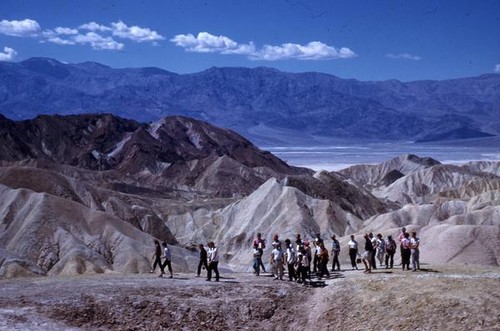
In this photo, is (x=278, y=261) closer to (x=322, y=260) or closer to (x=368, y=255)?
(x=322, y=260)

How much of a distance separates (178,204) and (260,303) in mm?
66820

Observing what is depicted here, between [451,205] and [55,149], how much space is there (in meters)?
91.0

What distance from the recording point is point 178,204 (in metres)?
91.4

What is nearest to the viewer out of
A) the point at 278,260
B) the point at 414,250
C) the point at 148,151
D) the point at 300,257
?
the point at 300,257

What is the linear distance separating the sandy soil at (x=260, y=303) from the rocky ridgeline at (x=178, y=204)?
17.2 metres

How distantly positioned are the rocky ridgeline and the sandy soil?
17191 mm

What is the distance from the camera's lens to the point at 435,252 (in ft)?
152

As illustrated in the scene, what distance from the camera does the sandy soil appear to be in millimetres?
22234

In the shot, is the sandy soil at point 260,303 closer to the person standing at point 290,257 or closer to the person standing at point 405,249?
the person standing at point 290,257

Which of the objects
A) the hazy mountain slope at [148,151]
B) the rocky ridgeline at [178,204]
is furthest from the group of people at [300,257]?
the hazy mountain slope at [148,151]

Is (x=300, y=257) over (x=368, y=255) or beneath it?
over

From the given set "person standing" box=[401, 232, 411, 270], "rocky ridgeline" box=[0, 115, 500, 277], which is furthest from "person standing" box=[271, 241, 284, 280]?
"rocky ridgeline" box=[0, 115, 500, 277]

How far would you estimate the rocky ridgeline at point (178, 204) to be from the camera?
4875 centimetres

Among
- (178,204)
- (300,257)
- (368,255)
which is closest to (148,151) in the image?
(178,204)
